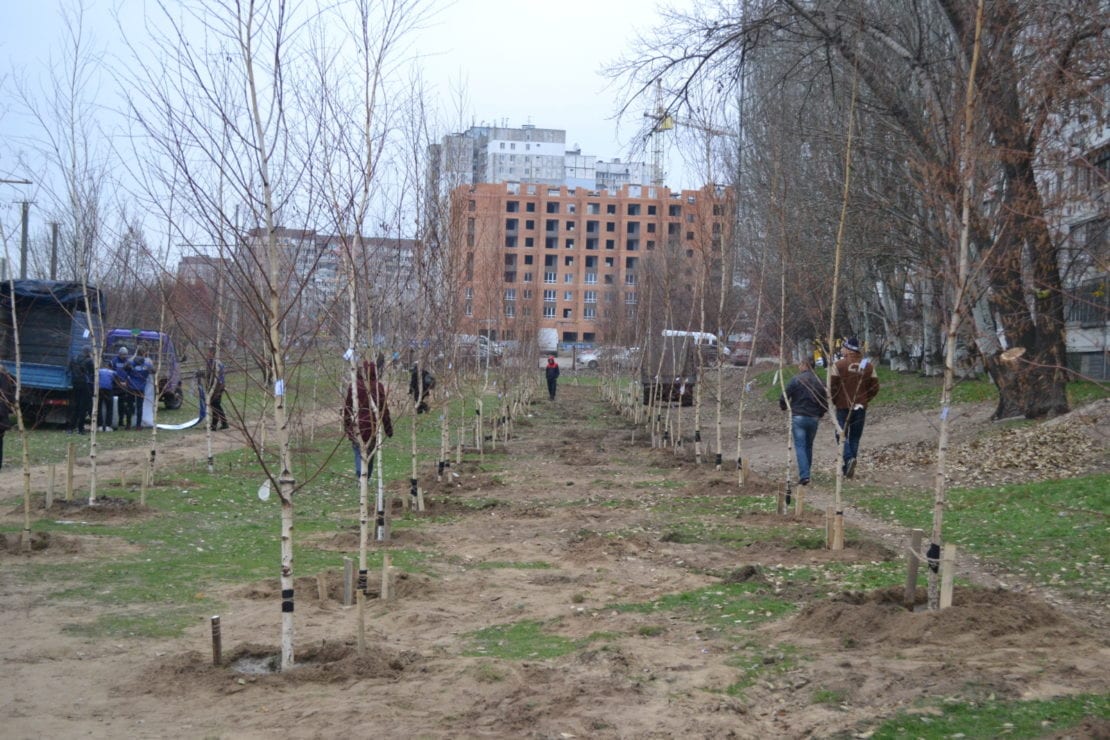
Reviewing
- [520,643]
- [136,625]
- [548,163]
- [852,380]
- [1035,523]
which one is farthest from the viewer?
[548,163]

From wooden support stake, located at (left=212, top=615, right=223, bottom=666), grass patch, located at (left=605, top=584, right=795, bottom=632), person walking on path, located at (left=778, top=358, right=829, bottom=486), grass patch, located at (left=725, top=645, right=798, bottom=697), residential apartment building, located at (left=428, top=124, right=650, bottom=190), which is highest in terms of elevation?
residential apartment building, located at (left=428, top=124, right=650, bottom=190)

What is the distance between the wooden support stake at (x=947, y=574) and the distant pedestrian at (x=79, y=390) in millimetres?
21302

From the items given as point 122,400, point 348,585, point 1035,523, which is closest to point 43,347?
point 122,400

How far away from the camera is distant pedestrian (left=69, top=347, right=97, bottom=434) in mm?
24172

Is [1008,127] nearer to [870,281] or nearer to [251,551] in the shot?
[251,551]

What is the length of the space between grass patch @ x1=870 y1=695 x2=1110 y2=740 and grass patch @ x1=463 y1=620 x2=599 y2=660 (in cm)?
252

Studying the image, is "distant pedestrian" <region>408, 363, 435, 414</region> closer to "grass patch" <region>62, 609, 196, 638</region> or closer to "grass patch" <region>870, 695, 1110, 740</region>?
"grass patch" <region>62, 609, 196, 638</region>

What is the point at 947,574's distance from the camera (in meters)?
7.00

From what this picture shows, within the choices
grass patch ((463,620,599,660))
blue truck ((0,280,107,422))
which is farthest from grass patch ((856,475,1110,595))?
blue truck ((0,280,107,422))

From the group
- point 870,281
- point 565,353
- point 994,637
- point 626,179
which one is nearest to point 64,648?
point 994,637

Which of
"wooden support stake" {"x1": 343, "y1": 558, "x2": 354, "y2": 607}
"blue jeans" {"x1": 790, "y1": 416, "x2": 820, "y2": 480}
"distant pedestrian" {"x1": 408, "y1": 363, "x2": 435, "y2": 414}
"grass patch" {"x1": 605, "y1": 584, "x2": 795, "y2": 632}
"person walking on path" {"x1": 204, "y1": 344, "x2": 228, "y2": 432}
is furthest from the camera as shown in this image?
"blue jeans" {"x1": 790, "y1": 416, "x2": 820, "y2": 480}

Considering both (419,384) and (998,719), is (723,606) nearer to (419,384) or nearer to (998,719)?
(998,719)

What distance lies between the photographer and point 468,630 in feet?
26.0

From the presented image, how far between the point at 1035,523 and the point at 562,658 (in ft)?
23.5
